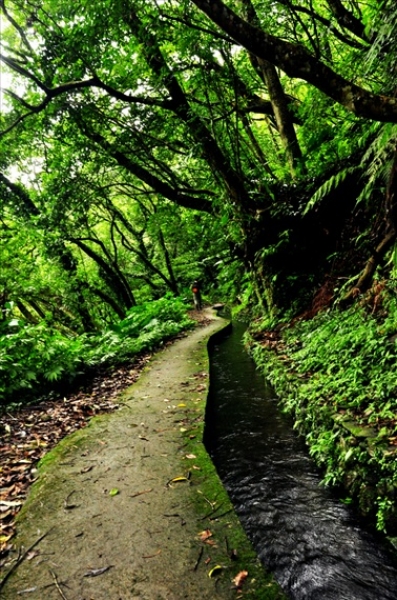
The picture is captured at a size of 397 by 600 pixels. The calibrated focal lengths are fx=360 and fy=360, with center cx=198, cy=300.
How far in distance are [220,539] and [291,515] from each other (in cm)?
91

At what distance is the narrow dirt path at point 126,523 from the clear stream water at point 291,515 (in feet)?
1.34

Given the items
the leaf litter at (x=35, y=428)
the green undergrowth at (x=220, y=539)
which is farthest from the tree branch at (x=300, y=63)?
the leaf litter at (x=35, y=428)

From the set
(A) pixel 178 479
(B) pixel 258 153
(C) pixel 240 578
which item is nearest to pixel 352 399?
(A) pixel 178 479

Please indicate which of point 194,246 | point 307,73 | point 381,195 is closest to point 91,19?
point 307,73

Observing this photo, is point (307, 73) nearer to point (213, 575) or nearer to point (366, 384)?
point (366, 384)

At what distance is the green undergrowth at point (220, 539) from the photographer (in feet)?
7.27

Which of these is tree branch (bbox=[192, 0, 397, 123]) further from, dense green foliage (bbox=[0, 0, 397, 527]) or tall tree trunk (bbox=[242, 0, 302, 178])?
tall tree trunk (bbox=[242, 0, 302, 178])

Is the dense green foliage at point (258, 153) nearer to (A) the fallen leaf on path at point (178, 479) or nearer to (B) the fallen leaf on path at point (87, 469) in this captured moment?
(A) the fallen leaf on path at point (178, 479)

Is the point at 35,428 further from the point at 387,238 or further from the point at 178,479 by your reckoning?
the point at 387,238

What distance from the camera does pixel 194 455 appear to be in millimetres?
3912

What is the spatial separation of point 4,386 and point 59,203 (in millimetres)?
4201

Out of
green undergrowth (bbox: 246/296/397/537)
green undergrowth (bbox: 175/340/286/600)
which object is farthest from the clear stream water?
green undergrowth (bbox: 175/340/286/600)

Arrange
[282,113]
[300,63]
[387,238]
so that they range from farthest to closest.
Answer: [282,113] → [387,238] → [300,63]

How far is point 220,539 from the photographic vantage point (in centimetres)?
264
